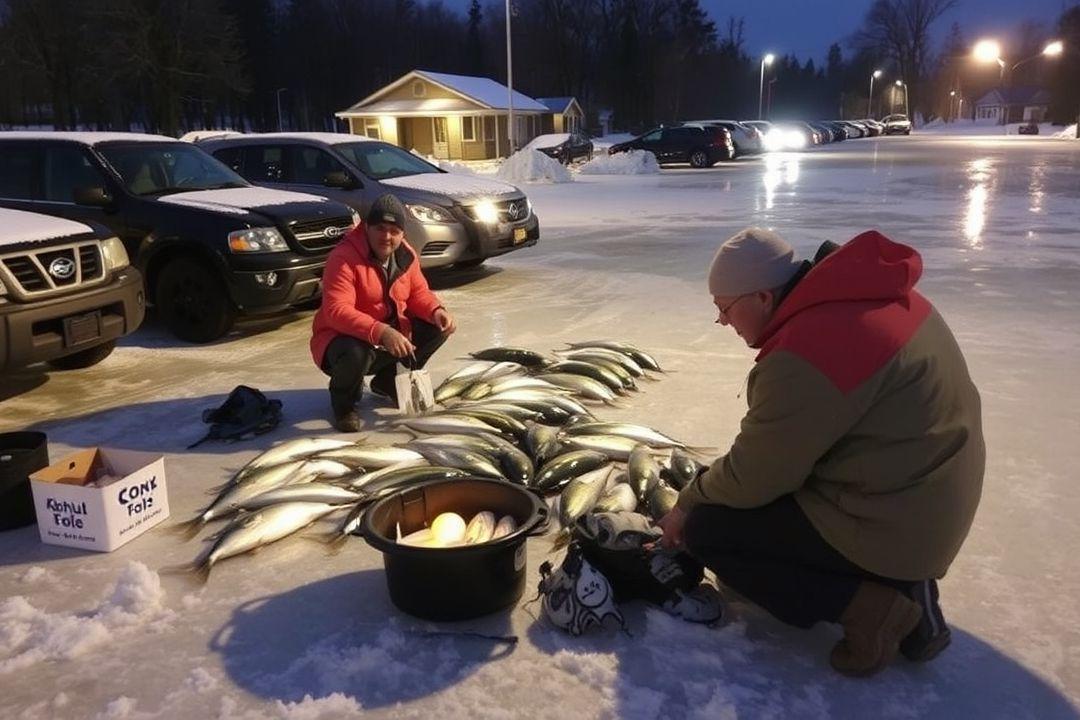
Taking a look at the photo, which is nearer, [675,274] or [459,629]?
[459,629]

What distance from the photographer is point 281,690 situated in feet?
9.29

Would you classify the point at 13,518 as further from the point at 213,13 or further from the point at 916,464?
the point at 213,13

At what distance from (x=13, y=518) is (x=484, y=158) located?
41.3 m

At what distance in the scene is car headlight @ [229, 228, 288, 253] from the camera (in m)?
7.08

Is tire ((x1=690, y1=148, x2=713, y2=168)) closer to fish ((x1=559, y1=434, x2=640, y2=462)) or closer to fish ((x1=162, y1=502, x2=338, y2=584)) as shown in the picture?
fish ((x1=559, y1=434, x2=640, y2=462))

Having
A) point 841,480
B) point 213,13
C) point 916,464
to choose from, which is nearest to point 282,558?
point 841,480

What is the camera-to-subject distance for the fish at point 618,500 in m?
3.85

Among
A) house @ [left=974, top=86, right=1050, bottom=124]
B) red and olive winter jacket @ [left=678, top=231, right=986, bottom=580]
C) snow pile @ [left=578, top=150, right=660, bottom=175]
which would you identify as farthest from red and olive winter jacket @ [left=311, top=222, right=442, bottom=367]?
house @ [left=974, top=86, right=1050, bottom=124]

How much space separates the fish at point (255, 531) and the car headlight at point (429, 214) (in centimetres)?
584

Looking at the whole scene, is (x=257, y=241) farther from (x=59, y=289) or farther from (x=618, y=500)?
(x=618, y=500)

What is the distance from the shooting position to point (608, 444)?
451 centimetres

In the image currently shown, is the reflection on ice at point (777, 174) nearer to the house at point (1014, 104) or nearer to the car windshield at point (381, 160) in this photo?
Result: the car windshield at point (381, 160)

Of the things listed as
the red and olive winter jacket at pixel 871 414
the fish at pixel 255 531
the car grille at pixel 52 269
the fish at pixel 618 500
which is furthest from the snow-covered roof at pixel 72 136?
the red and olive winter jacket at pixel 871 414

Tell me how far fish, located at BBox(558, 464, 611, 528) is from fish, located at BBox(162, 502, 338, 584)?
108 centimetres
